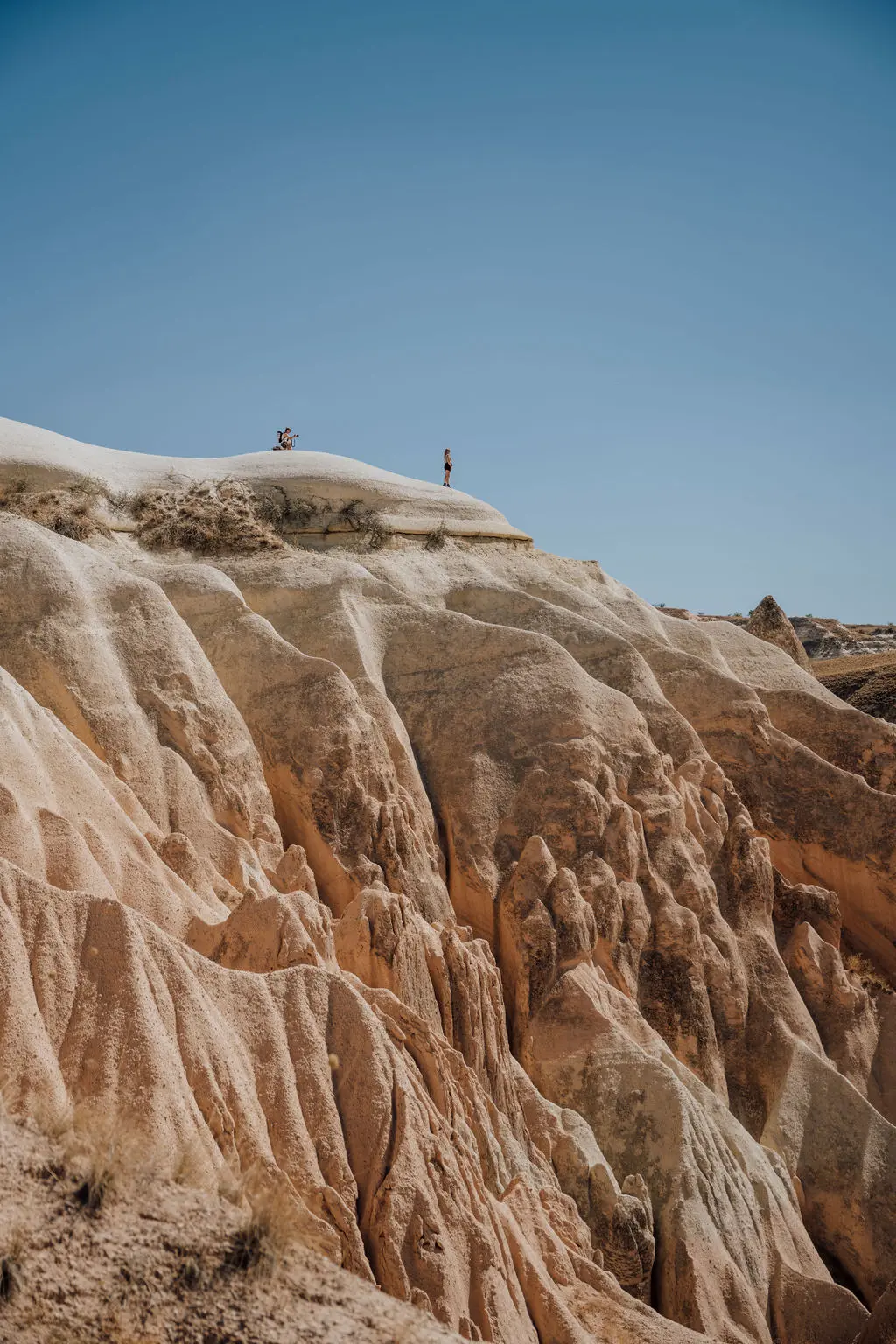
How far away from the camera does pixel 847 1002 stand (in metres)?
24.3

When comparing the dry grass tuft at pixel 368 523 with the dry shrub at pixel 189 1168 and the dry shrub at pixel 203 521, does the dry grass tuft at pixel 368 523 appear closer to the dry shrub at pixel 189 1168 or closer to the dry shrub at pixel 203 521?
the dry shrub at pixel 203 521

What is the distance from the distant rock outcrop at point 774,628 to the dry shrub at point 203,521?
14.6 m

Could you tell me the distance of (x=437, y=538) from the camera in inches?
1238


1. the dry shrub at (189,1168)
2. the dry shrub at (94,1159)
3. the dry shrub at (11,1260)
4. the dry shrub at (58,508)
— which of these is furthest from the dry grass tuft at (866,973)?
the dry shrub at (11,1260)

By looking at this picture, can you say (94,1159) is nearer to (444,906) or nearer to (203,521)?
(444,906)

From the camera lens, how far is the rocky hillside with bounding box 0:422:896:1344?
12805mm

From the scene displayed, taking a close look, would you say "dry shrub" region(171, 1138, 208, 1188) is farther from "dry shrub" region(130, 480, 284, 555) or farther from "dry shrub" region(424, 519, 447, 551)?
"dry shrub" region(424, 519, 447, 551)

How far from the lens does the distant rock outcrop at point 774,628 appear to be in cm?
3734

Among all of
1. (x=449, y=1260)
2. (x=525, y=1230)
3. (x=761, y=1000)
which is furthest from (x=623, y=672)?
(x=449, y=1260)

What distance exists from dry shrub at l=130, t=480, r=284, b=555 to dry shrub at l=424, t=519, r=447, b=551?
3.62 metres

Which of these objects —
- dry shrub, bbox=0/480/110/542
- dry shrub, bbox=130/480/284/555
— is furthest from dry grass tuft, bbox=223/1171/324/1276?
dry shrub, bbox=130/480/284/555

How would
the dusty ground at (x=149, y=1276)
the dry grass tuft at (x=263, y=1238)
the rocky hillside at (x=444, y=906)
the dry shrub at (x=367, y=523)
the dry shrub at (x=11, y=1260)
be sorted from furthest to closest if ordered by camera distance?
1. the dry shrub at (x=367, y=523)
2. the rocky hillside at (x=444, y=906)
3. the dry grass tuft at (x=263, y=1238)
4. the dusty ground at (x=149, y=1276)
5. the dry shrub at (x=11, y=1260)

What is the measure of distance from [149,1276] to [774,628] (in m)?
31.1

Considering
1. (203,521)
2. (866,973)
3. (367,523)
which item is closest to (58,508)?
(203,521)
